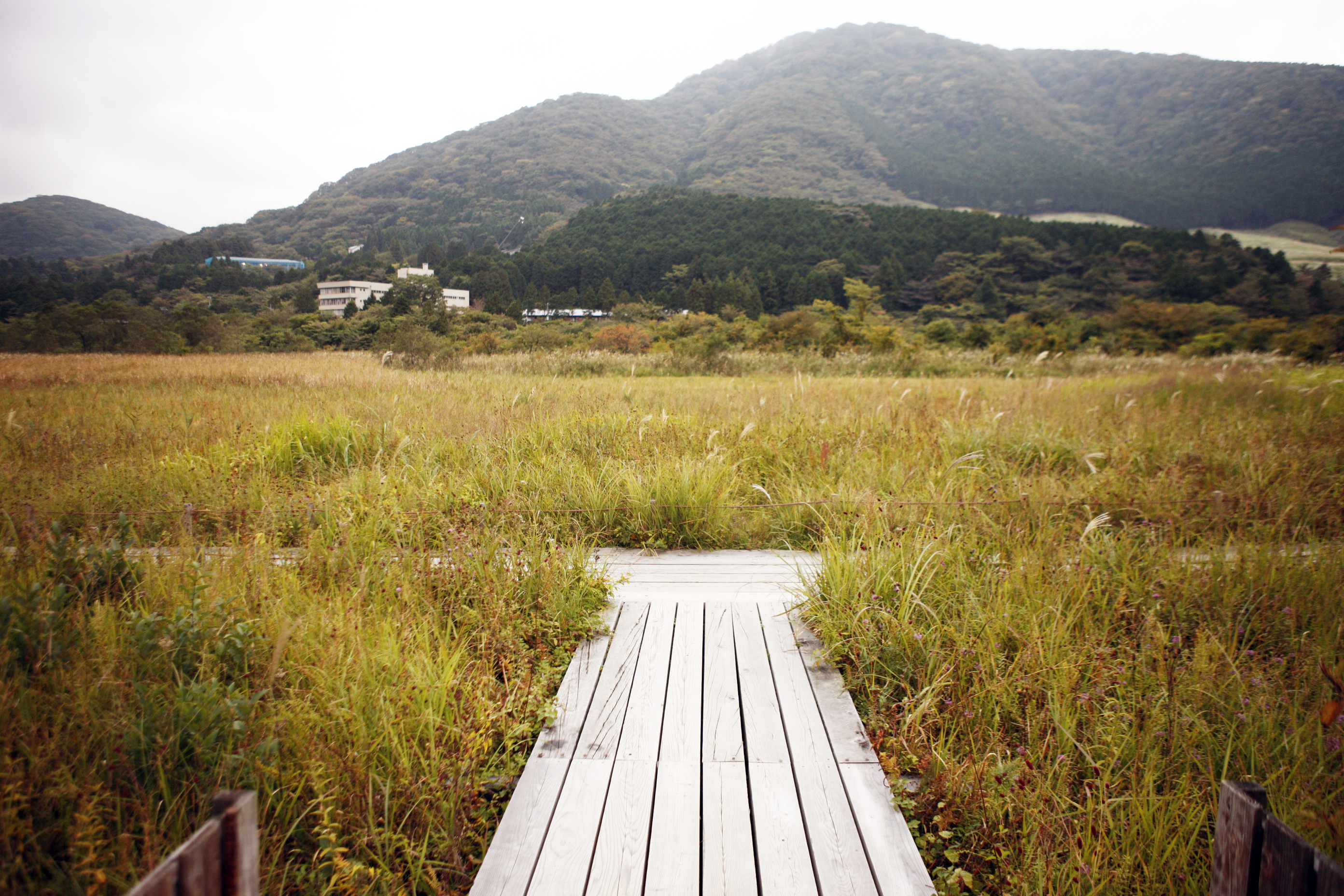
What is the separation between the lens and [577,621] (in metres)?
2.89

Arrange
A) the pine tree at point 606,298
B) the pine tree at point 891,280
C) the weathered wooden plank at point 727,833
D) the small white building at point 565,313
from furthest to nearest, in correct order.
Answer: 1. the pine tree at point 606,298
2. the small white building at point 565,313
3. the pine tree at point 891,280
4. the weathered wooden plank at point 727,833

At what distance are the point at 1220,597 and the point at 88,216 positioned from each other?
42062 mm

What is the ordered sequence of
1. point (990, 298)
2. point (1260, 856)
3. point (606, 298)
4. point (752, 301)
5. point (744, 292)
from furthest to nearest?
point (606, 298)
point (744, 292)
point (752, 301)
point (990, 298)
point (1260, 856)

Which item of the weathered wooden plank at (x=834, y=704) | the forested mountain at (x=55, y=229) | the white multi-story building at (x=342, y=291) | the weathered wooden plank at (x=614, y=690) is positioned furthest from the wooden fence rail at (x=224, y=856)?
the white multi-story building at (x=342, y=291)

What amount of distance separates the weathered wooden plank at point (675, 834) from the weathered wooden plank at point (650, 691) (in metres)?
0.12

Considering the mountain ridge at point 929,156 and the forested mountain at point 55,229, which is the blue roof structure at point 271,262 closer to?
the mountain ridge at point 929,156

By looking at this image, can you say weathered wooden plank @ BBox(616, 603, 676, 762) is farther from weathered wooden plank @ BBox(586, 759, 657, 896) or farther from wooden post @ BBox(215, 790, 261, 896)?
wooden post @ BBox(215, 790, 261, 896)

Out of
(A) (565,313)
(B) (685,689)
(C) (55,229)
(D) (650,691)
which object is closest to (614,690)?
(D) (650,691)

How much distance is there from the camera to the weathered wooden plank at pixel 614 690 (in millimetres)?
2092

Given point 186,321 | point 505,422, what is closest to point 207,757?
point 505,422

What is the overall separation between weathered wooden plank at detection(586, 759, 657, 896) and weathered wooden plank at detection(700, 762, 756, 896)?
0.17 meters

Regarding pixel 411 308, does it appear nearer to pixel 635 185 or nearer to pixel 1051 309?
pixel 1051 309

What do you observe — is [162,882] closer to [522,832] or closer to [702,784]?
[522,832]

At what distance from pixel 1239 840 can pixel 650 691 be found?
1.86 meters
